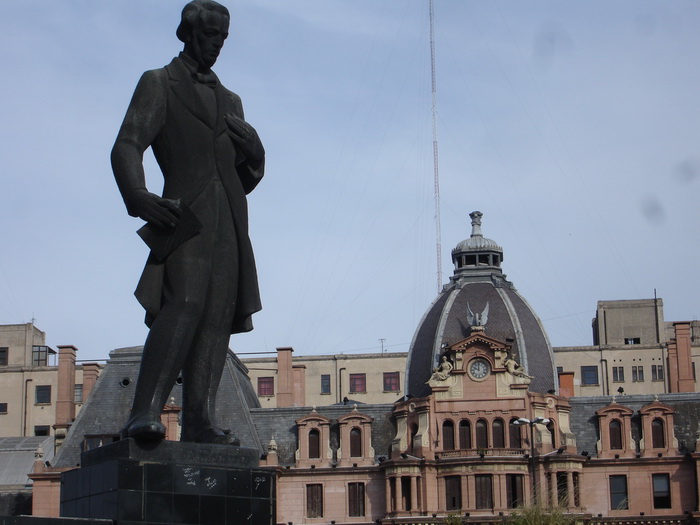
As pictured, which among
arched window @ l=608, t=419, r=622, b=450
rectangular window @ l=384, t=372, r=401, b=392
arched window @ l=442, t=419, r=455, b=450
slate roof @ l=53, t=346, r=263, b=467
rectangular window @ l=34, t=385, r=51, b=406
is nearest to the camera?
slate roof @ l=53, t=346, r=263, b=467

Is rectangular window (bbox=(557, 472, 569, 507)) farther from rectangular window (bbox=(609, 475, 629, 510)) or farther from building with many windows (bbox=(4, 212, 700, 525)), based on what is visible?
rectangular window (bbox=(609, 475, 629, 510))

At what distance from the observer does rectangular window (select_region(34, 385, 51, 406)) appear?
127231 mm

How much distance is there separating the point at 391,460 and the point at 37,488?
2011 cm

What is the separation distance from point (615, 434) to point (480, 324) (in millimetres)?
10098

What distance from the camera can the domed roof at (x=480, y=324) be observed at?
93.9m

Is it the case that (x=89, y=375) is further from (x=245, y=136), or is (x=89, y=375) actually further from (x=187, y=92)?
Result: (x=187, y=92)

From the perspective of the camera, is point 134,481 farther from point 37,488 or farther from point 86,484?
point 37,488

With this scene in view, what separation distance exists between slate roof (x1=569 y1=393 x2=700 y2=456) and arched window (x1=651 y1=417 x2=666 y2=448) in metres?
0.92

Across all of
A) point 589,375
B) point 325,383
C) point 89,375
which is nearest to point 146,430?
point 89,375

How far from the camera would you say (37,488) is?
3519 inches

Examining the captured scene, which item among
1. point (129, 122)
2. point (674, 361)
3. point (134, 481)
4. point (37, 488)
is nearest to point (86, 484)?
point (134, 481)

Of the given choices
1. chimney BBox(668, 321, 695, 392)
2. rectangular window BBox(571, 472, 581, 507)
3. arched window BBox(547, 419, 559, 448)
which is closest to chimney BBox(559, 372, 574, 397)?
arched window BBox(547, 419, 559, 448)

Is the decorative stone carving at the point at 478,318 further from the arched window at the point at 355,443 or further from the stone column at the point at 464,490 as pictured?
the arched window at the point at 355,443

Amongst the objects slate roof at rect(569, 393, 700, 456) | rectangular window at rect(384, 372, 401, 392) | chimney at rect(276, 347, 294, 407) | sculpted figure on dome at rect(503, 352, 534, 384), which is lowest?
slate roof at rect(569, 393, 700, 456)
